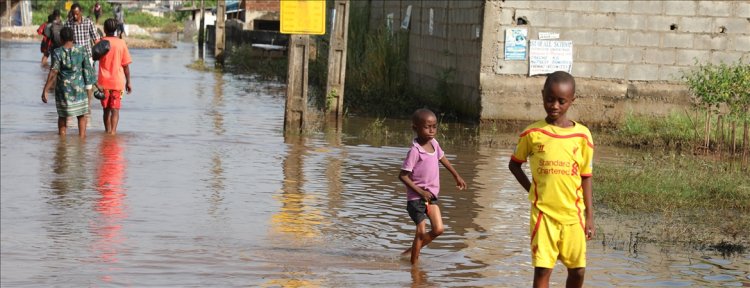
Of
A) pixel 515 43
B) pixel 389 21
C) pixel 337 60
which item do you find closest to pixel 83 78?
pixel 337 60

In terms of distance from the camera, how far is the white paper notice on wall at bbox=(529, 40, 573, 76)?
1747 cm

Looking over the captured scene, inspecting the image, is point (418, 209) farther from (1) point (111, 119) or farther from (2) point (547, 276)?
(1) point (111, 119)

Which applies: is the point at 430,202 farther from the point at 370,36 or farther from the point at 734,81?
the point at 370,36

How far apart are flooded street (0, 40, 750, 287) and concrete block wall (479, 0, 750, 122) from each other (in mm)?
2159

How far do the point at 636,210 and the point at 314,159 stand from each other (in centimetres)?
434

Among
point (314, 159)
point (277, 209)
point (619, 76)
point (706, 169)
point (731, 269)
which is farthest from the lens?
point (619, 76)

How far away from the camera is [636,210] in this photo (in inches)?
414

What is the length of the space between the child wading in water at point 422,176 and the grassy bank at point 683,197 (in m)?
1.92

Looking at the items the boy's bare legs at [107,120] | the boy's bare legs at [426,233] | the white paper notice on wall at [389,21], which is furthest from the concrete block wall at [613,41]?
the boy's bare legs at [426,233]

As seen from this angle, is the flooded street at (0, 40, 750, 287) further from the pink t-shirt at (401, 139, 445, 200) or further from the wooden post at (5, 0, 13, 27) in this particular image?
the wooden post at (5, 0, 13, 27)

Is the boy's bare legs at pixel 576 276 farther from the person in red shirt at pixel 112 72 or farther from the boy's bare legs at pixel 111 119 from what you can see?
the boy's bare legs at pixel 111 119

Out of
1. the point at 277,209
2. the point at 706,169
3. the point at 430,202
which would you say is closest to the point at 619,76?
the point at 706,169

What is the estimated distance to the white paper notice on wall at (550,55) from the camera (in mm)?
17469

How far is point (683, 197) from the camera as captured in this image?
11.0 meters
